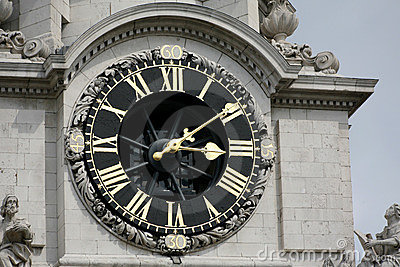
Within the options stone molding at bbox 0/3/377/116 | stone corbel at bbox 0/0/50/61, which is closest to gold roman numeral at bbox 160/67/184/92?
stone molding at bbox 0/3/377/116

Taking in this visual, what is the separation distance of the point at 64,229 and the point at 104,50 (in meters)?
2.54

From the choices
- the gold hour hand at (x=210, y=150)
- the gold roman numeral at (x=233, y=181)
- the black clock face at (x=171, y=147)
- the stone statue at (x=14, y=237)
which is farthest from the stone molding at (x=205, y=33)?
the stone statue at (x=14, y=237)

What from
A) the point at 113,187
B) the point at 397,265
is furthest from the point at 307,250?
the point at 113,187

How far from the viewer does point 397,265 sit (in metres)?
21.4

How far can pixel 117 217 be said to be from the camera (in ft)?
70.6

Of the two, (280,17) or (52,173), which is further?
(280,17)

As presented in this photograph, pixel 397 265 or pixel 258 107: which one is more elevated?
pixel 258 107

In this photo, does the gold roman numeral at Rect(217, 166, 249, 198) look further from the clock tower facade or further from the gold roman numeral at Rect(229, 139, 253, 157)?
the gold roman numeral at Rect(229, 139, 253, 157)

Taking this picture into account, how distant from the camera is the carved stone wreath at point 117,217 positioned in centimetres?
2148

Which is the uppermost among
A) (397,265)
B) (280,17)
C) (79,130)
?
(280,17)

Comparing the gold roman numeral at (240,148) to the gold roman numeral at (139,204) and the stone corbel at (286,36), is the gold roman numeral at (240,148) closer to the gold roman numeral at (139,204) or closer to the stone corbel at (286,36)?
the gold roman numeral at (139,204)

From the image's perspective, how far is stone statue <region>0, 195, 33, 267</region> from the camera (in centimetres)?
2106

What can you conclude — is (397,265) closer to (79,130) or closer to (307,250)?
(307,250)

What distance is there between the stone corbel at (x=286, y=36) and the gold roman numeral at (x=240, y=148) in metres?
1.43
